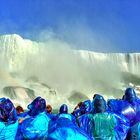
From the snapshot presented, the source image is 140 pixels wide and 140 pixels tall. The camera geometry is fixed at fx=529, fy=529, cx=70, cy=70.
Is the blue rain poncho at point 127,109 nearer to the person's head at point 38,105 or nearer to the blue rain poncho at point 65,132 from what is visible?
the person's head at point 38,105

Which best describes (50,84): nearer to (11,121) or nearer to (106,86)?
Answer: (106,86)

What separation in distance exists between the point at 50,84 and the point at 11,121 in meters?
67.3

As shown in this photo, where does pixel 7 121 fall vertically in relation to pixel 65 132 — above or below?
above

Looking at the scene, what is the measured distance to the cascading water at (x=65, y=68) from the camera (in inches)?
2891

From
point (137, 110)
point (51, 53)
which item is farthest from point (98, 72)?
point (137, 110)

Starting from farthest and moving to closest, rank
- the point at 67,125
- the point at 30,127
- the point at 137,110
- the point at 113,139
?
1. the point at 137,110
2. the point at 113,139
3. the point at 30,127
4. the point at 67,125

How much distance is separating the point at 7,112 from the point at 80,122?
1278 mm

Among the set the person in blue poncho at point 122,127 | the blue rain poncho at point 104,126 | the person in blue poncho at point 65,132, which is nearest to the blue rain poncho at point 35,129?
the person in blue poncho at point 65,132

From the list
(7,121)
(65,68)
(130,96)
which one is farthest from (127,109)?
(65,68)

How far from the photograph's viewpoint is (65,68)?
263ft

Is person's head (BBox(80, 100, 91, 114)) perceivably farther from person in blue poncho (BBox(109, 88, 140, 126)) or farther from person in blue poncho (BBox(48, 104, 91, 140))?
person in blue poncho (BBox(48, 104, 91, 140))

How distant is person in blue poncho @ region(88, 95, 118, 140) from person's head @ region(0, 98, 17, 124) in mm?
1217

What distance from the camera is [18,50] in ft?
251

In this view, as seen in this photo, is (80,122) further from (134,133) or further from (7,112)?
(7,112)
